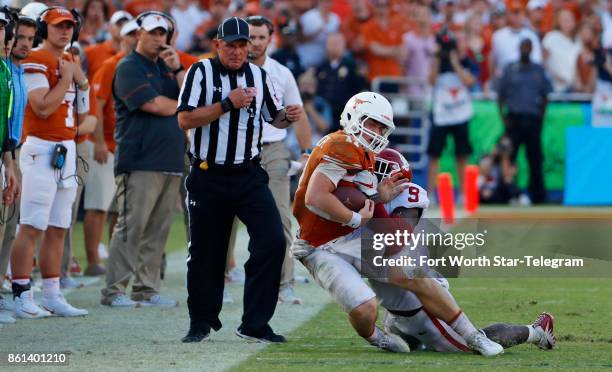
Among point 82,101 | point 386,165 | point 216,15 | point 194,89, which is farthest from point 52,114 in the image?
point 216,15

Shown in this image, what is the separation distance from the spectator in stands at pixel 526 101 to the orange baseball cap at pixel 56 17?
10.8 meters

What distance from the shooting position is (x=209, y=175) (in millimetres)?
8086

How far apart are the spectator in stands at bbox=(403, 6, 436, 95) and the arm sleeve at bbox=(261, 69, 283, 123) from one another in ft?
36.5

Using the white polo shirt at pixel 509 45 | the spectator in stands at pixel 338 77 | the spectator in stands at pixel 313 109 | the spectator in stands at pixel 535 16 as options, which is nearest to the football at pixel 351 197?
the spectator in stands at pixel 313 109

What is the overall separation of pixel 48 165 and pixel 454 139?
10563 mm

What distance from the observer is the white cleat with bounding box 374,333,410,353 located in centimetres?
758

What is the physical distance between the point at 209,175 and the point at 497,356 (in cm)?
197

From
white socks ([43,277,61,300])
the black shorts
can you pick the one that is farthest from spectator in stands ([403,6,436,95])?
white socks ([43,277,61,300])

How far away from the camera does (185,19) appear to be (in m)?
19.0

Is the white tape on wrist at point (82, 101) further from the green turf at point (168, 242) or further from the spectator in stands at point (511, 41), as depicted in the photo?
the spectator in stands at point (511, 41)

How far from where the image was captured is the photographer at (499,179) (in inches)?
765

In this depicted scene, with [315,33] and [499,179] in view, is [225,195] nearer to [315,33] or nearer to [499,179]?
[315,33]

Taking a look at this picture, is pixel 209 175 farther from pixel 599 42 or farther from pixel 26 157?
pixel 599 42

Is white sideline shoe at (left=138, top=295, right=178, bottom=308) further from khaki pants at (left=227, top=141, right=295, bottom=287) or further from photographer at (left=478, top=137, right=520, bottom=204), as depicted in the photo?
photographer at (left=478, top=137, right=520, bottom=204)
